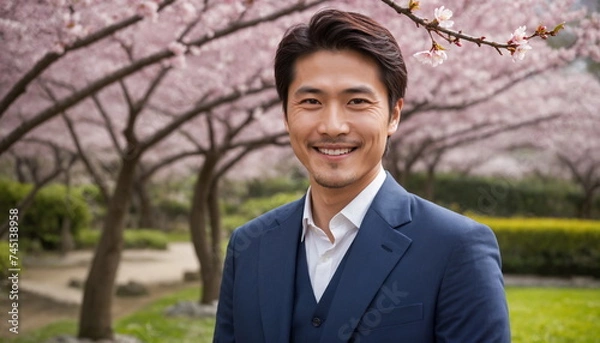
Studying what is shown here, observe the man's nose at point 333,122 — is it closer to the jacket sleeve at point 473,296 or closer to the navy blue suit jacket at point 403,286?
the navy blue suit jacket at point 403,286

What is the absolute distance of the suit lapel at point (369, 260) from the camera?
1.71 m

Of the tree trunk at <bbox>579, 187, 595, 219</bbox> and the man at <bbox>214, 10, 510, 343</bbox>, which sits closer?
the man at <bbox>214, 10, 510, 343</bbox>

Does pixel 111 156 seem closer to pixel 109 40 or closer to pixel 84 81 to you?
pixel 84 81

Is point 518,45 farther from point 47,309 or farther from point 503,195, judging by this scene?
point 503,195

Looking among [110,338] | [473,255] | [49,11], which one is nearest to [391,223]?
[473,255]

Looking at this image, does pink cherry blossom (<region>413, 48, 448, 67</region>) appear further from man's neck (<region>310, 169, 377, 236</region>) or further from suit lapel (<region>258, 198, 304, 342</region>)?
suit lapel (<region>258, 198, 304, 342</region>)

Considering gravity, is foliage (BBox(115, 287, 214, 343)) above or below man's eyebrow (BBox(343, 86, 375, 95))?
below

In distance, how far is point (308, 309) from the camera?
183cm

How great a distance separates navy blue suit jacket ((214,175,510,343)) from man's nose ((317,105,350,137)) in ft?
0.84

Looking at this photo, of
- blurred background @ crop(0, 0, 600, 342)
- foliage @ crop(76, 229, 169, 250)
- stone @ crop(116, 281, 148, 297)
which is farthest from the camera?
foliage @ crop(76, 229, 169, 250)

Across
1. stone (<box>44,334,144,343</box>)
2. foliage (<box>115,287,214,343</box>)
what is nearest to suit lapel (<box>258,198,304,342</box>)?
stone (<box>44,334,144,343</box>)

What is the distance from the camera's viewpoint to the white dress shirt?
6.17 feet

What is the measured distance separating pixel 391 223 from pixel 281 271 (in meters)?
0.36

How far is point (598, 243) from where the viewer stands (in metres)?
13.7
